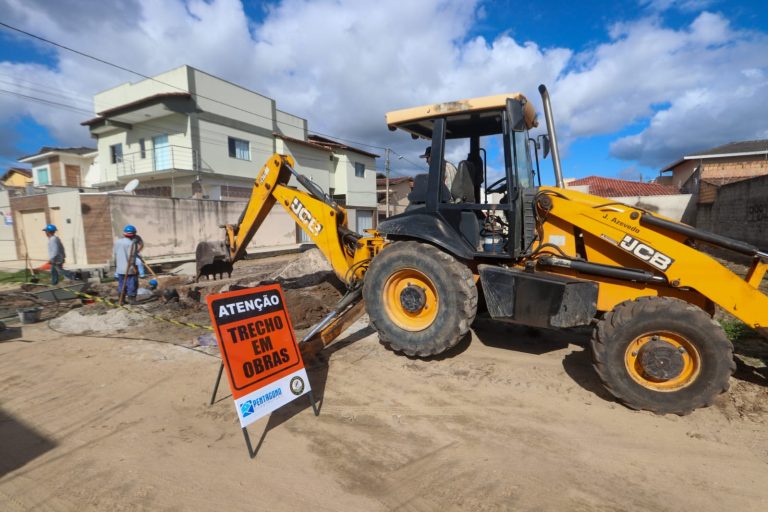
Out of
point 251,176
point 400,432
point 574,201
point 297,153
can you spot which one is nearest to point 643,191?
point 297,153

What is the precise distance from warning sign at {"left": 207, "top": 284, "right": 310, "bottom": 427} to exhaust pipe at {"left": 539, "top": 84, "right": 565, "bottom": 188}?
130 inches

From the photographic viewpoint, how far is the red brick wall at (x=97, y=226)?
13.7 metres

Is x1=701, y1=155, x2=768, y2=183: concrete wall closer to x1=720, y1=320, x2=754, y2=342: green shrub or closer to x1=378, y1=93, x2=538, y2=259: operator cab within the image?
x1=720, y1=320, x2=754, y2=342: green shrub

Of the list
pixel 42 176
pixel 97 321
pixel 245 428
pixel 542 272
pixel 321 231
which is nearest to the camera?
pixel 245 428

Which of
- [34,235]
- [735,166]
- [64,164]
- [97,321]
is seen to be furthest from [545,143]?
[64,164]

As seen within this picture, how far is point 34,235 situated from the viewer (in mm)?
16438

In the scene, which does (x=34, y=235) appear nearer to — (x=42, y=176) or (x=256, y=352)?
(x=256, y=352)

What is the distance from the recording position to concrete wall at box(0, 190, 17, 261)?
17203 millimetres

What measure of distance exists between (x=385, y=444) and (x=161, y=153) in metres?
23.9

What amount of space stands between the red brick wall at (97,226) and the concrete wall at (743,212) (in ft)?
66.4

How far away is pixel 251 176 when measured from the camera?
2458 centimetres

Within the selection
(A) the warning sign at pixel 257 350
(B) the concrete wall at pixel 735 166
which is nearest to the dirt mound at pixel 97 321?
(A) the warning sign at pixel 257 350

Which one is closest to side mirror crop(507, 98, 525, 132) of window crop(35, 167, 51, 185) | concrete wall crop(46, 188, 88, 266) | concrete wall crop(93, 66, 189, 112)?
concrete wall crop(46, 188, 88, 266)

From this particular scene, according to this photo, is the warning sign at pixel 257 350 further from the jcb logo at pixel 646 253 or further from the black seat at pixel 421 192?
the jcb logo at pixel 646 253
